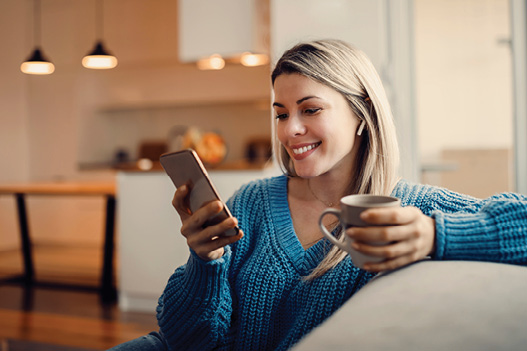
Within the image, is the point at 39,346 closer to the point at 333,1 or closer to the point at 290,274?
the point at 290,274

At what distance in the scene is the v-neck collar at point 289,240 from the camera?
42.3 inches

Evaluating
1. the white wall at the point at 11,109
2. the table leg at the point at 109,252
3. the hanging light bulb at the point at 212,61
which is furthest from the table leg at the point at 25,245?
the hanging light bulb at the point at 212,61

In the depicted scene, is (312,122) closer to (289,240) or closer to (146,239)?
(289,240)

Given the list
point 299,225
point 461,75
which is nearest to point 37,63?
point 461,75

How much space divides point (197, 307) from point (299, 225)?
11.3 inches

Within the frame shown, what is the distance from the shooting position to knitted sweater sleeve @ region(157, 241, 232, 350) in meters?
1.05

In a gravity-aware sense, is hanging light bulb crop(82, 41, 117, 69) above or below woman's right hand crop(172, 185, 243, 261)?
above

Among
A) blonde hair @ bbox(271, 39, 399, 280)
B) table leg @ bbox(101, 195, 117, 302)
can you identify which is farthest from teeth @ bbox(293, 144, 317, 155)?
table leg @ bbox(101, 195, 117, 302)

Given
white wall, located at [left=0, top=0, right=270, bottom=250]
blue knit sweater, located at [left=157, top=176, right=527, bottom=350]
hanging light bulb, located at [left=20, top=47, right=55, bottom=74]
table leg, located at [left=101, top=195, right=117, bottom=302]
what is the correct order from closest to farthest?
blue knit sweater, located at [left=157, top=176, right=527, bottom=350] < table leg, located at [left=101, top=195, right=117, bottom=302] < hanging light bulb, located at [left=20, top=47, right=55, bottom=74] < white wall, located at [left=0, top=0, right=270, bottom=250]

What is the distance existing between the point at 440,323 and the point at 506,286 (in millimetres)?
161

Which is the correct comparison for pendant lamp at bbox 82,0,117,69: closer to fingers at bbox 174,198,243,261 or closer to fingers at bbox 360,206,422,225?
fingers at bbox 174,198,243,261

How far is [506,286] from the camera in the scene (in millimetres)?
633

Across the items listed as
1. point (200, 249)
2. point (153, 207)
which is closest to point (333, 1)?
point (153, 207)

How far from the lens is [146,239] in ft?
10.4
